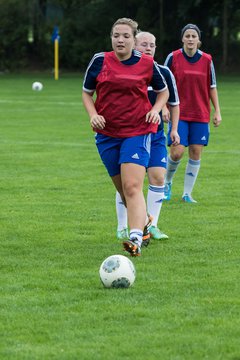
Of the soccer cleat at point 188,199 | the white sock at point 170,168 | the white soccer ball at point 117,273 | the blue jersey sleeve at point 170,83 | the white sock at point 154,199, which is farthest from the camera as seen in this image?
the white sock at point 170,168

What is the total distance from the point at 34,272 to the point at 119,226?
1833 millimetres

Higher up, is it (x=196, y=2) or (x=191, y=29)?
(x=191, y=29)

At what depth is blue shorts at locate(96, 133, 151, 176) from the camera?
8.62 m

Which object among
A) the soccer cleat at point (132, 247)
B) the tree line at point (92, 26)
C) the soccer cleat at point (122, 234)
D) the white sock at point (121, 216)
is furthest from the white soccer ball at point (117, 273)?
the tree line at point (92, 26)

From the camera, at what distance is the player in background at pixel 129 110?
8.53 m

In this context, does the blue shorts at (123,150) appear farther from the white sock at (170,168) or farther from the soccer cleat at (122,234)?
the white sock at (170,168)

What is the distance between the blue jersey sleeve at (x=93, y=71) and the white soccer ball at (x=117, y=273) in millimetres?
1940

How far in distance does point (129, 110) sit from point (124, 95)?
0.44 ft

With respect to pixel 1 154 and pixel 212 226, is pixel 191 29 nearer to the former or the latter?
pixel 212 226

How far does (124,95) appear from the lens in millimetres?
8578

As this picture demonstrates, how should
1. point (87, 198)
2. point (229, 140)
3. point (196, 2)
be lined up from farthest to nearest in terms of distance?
point (196, 2)
point (229, 140)
point (87, 198)

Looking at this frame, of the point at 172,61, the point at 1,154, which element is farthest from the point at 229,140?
the point at 172,61

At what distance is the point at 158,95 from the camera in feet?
29.1

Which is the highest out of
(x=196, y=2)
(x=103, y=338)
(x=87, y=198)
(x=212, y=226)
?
(x=103, y=338)
